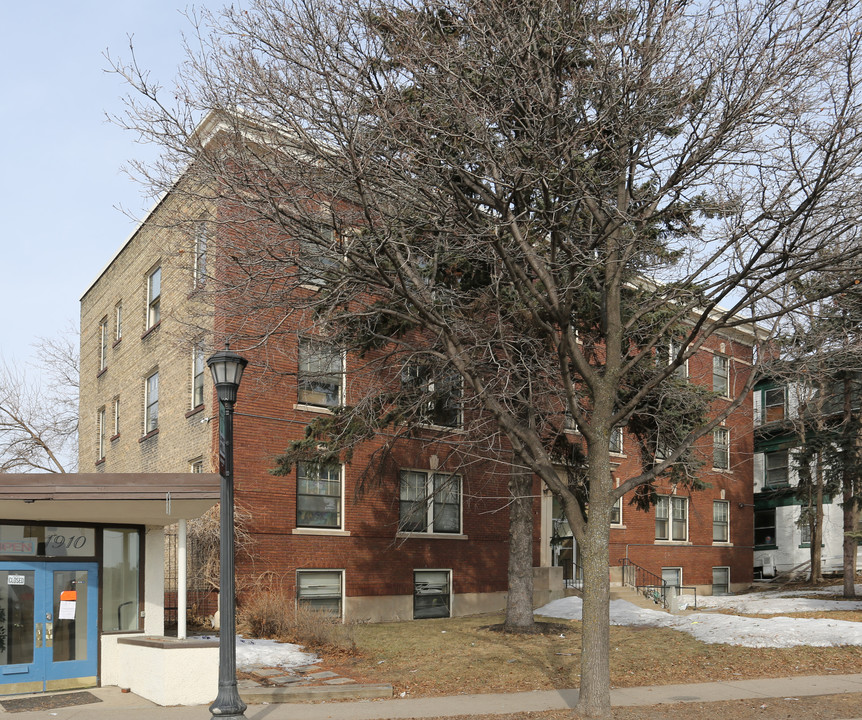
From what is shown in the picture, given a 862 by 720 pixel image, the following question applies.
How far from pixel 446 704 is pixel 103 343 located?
75.0 ft

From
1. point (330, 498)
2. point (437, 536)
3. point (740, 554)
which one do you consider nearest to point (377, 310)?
point (330, 498)

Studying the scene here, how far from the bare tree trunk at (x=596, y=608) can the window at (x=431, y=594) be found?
13712mm

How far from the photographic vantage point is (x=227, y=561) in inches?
391

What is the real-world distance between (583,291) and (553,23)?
20.8 feet

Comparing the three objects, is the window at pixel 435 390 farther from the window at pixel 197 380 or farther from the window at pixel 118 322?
the window at pixel 118 322

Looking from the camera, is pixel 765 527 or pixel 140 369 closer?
pixel 140 369

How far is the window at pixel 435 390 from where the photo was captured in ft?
59.4

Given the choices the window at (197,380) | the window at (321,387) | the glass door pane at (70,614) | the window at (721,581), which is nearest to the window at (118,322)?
the window at (197,380)

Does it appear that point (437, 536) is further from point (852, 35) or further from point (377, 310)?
point (852, 35)

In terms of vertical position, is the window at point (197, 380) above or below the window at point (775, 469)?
above

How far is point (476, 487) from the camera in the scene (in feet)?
86.1

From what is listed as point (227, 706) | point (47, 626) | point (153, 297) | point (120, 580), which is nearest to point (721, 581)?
point (153, 297)

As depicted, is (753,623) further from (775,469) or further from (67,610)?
(775,469)

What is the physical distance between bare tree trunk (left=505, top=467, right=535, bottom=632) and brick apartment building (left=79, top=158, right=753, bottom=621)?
3.43ft
